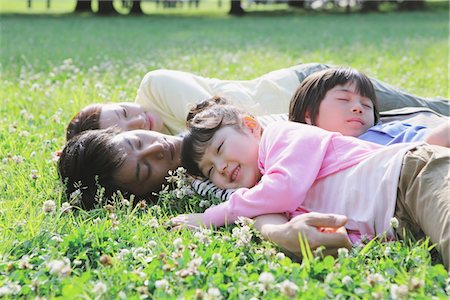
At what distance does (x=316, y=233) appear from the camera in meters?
3.03

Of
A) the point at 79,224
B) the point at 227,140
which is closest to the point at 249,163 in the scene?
the point at 227,140

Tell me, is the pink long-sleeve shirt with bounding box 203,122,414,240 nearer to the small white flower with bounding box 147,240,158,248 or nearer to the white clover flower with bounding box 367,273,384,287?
the small white flower with bounding box 147,240,158,248

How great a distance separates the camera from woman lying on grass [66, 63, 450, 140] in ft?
16.8

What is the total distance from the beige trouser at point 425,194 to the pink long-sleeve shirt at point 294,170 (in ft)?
0.21

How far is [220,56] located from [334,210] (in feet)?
27.5

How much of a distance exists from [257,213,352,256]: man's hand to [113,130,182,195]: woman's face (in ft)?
4.30

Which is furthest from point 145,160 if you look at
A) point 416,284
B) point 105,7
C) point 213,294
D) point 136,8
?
point 136,8

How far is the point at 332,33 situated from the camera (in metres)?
17.9

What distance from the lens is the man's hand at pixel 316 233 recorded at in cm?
303

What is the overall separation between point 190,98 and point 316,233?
2.49 meters

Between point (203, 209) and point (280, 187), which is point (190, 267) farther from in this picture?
point (203, 209)

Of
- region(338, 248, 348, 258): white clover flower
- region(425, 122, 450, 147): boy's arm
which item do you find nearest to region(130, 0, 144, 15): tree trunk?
region(425, 122, 450, 147): boy's arm

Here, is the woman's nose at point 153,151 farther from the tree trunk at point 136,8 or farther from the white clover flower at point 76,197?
the tree trunk at point 136,8

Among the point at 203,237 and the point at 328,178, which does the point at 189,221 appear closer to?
the point at 203,237
